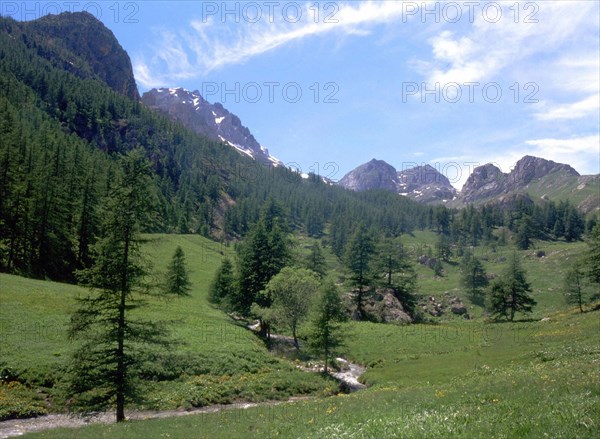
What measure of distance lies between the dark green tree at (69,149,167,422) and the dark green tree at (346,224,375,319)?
5182 centimetres

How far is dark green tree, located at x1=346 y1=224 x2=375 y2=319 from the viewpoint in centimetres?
7188

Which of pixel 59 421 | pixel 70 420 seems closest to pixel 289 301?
pixel 70 420

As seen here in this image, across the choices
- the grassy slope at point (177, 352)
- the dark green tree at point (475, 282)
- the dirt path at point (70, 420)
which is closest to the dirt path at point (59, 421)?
the dirt path at point (70, 420)

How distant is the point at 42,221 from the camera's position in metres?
60.1

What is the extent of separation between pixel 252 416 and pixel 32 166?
71825mm

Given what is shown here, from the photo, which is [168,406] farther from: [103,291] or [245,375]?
[103,291]

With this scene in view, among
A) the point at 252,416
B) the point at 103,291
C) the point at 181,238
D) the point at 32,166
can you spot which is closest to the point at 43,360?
the point at 103,291

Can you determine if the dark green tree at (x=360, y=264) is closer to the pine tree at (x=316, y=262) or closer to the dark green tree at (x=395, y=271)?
the dark green tree at (x=395, y=271)

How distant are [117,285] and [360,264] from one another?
53.9m

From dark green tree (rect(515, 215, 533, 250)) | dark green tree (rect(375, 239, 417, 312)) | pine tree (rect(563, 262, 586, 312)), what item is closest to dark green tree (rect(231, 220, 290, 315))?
dark green tree (rect(375, 239, 417, 312))

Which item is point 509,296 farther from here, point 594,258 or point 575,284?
point 594,258

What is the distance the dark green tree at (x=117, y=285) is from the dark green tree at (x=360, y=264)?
A: 51.8 meters

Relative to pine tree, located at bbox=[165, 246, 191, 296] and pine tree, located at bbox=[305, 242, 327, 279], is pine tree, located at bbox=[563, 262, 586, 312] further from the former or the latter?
pine tree, located at bbox=[165, 246, 191, 296]

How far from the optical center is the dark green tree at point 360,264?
71.9 m
